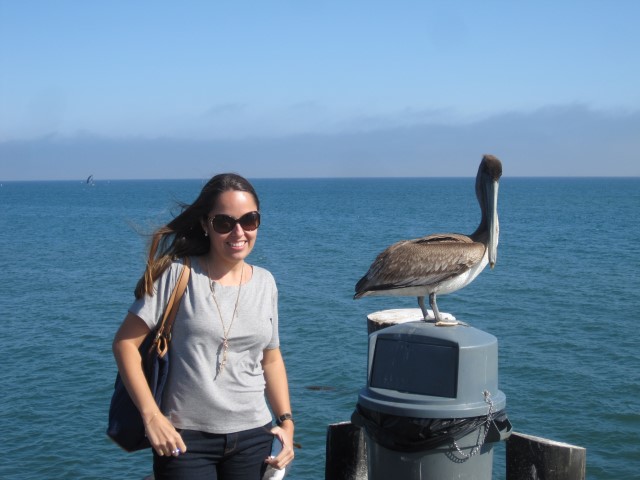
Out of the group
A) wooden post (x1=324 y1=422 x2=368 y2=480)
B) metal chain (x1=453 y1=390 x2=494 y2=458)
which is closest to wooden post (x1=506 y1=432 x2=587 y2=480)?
metal chain (x1=453 y1=390 x2=494 y2=458)

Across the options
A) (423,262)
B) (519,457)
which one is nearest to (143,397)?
(519,457)

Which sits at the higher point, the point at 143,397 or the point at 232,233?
the point at 232,233

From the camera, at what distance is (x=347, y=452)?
16.2ft

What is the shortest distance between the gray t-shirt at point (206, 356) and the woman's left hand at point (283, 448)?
138 millimetres

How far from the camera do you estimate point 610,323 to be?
2130 cm

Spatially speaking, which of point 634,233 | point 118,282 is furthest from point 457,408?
point 634,233

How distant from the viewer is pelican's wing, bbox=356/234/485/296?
5301 millimetres

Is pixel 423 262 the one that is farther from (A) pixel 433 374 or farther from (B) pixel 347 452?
(A) pixel 433 374

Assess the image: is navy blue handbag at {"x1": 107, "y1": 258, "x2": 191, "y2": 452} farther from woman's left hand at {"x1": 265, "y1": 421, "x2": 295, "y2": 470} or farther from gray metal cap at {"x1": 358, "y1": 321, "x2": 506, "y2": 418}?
gray metal cap at {"x1": 358, "y1": 321, "x2": 506, "y2": 418}

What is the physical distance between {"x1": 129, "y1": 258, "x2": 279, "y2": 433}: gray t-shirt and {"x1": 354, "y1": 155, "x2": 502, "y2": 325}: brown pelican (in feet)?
6.68

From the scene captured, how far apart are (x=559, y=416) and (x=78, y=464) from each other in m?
8.13

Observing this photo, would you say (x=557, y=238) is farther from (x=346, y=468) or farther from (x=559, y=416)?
(x=346, y=468)

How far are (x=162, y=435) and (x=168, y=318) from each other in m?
0.45

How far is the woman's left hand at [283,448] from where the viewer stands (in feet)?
10.8
